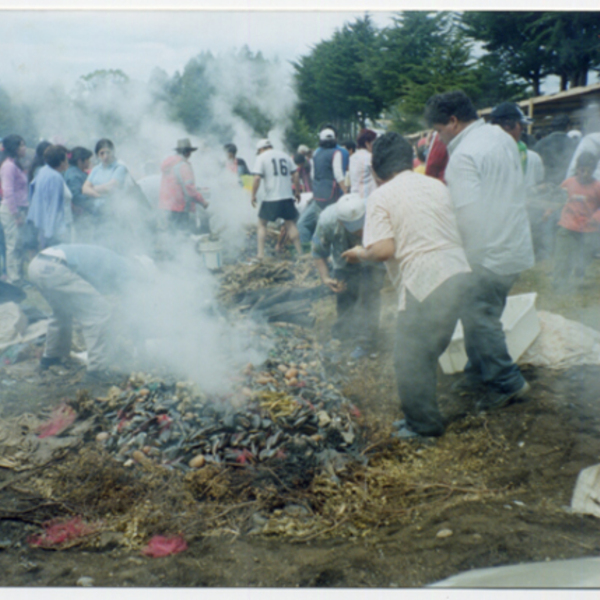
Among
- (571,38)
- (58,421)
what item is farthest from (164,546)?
(571,38)

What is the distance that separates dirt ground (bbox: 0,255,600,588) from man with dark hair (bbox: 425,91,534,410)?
0.33 m

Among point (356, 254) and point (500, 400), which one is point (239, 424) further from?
point (500, 400)

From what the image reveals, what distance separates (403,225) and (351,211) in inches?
45.7

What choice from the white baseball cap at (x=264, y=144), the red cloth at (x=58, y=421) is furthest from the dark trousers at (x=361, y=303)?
the white baseball cap at (x=264, y=144)

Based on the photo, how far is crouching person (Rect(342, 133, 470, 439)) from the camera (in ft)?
9.45

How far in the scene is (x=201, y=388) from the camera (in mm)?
3752

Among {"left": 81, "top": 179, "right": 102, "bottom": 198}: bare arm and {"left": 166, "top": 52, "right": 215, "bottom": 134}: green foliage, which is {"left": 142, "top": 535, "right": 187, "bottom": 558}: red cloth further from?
{"left": 81, "top": 179, "right": 102, "bottom": 198}: bare arm

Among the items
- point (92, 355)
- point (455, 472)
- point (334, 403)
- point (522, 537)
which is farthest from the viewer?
point (92, 355)

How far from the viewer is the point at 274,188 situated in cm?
683

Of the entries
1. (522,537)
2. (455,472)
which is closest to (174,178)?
(455,472)

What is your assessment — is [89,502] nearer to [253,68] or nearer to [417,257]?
[417,257]

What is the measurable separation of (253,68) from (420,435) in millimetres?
3544

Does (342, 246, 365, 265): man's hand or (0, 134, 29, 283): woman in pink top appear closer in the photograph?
(342, 246, 365, 265): man's hand

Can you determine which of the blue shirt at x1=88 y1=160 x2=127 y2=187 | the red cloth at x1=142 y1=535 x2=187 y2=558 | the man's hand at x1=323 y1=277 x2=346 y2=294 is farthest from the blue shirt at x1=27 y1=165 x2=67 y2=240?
the red cloth at x1=142 y1=535 x2=187 y2=558
